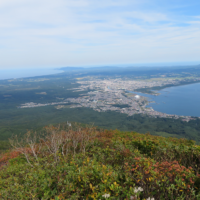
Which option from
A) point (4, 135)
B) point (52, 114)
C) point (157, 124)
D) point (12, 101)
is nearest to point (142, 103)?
point (157, 124)

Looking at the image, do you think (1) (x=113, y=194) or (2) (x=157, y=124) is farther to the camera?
(2) (x=157, y=124)

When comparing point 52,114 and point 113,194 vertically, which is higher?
point 113,194

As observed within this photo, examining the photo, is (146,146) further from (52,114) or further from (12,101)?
(12,101)

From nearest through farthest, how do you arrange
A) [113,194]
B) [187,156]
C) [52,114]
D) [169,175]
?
[113,194], [169,175], [187,156], [52,114]

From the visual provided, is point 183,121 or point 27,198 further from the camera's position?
point 183,121

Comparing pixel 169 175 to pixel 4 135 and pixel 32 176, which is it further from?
pixel 4 135

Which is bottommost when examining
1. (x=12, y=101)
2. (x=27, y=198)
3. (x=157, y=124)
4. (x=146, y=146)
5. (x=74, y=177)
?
(x=157, y=124)

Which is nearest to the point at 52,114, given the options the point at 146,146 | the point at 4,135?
the point at 4,135

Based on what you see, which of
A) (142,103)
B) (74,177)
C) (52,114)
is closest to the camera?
(74,177)

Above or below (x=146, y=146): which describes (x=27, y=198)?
above
